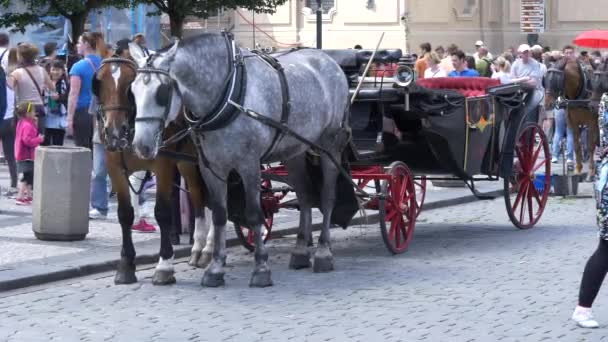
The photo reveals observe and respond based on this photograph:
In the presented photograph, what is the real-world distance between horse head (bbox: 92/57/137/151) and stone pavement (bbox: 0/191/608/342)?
45.2 inches

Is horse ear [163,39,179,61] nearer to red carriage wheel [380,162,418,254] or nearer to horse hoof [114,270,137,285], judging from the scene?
horse hoof [114,270,137,285]

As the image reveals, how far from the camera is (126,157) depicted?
10688mm

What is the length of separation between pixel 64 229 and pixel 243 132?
2.81 meters

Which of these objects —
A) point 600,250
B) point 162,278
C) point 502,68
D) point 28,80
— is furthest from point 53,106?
point 502,68

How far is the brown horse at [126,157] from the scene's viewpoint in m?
10.3

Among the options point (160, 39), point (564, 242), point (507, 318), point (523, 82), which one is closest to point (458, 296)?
point (507, 318)

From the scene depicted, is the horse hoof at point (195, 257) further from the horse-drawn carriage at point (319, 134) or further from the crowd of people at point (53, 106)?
the crowd of people at point (53, 106)

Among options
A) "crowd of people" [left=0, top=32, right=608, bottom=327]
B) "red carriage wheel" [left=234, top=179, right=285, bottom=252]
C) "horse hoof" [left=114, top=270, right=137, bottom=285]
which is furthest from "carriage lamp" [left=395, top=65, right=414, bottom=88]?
"horse hoof" [left=114, top=270, right=137, bottom=285]

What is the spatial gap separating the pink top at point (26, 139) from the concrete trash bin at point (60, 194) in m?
3.10

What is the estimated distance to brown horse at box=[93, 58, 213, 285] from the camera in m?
10.3

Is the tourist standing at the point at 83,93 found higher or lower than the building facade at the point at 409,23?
lower

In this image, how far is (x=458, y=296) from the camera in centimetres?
1002

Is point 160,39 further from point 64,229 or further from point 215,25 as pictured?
point 64,229

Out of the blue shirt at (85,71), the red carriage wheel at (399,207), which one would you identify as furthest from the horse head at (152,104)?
the blue shirt at (85,71)
